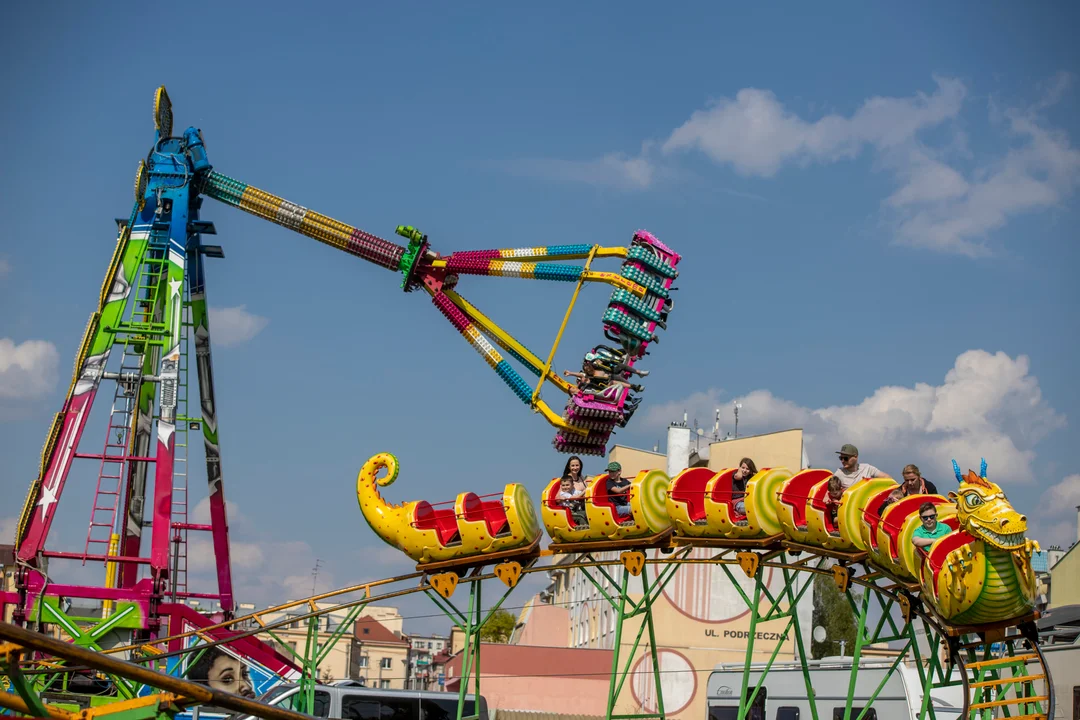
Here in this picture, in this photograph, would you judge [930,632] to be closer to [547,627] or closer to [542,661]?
[542,661]

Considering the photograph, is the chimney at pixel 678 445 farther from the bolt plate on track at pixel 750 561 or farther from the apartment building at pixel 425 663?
the bolt plate on track at pixel 750 561

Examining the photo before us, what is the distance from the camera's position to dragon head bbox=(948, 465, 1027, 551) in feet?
49.4

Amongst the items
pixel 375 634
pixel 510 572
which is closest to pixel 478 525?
pixel 510 572

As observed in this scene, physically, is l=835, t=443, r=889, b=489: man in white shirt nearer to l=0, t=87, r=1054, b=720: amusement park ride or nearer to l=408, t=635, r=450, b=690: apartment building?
l=0, t=87, r=1054, b=720: amusement park ride

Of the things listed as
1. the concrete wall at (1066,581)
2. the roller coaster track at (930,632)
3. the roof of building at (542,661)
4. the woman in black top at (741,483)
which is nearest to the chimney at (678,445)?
the roof of building at (542,661)

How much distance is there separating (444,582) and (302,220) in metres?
10.9

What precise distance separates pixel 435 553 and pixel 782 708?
8.36 m

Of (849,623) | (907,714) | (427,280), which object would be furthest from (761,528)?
(849,623)

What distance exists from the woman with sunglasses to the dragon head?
715 millimetres

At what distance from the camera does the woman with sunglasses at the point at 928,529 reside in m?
16.2

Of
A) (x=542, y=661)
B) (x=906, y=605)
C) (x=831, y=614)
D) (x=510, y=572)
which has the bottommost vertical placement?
(x=906, y=605)

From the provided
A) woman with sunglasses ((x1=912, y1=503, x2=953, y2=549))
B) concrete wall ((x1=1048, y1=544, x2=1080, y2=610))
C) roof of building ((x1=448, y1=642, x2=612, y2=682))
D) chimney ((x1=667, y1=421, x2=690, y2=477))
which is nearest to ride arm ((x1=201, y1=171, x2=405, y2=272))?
woman with sunglasses ((x1=912, y1=503, x2=953, y2=549))

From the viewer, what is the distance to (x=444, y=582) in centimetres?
2042

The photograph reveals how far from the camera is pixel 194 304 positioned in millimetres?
28938
